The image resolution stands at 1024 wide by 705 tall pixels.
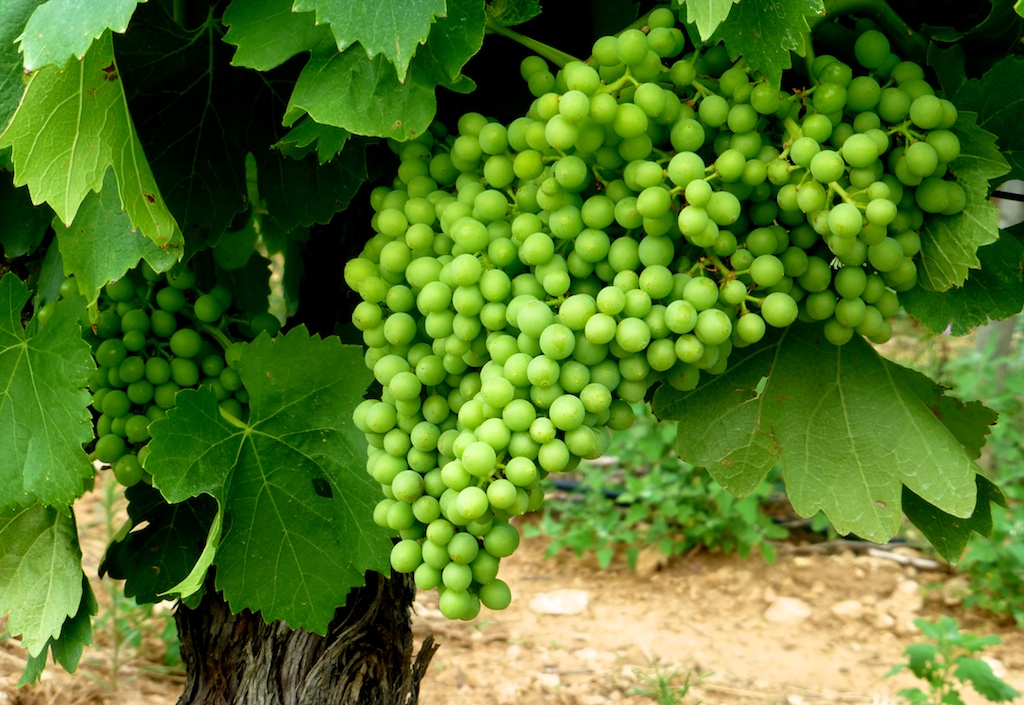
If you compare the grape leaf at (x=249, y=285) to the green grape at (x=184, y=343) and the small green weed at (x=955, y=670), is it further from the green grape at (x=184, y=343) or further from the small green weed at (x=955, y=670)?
the small green weed at (x=955, y=670)

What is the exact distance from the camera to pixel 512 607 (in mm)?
3191

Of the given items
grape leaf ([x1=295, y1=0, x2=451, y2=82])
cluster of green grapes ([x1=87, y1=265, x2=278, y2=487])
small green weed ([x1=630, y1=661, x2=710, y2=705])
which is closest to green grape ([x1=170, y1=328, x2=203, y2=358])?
cluster of green grapes ([x1=87, y1=265, x2=278, y2=487])

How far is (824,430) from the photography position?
35.8 inches

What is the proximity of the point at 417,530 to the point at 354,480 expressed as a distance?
0.73 feet

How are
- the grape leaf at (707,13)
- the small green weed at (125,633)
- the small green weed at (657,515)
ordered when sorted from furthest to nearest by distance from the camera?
the small green weed at (657,515) → the small green weed at (125,633) → the grape leaf at (707,13)

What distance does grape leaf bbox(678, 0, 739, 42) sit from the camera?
0.66 m

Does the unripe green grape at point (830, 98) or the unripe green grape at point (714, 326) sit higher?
the unripe green grape at point (830, 98)

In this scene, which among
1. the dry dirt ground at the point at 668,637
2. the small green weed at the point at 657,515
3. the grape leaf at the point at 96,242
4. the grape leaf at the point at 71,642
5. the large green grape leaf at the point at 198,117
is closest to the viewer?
the grape leaf at the point at 96,242

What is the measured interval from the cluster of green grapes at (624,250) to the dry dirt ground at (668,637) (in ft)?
5.65

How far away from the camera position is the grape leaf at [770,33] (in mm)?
697

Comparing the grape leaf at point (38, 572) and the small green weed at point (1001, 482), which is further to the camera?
the small green weed at point (1001, 482)

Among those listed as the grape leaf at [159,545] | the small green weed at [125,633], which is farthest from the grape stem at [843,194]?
the small green weed at [125,633]

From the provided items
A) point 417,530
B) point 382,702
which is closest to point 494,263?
point 417,530

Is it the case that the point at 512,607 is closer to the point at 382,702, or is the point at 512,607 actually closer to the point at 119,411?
the point at 382,702
